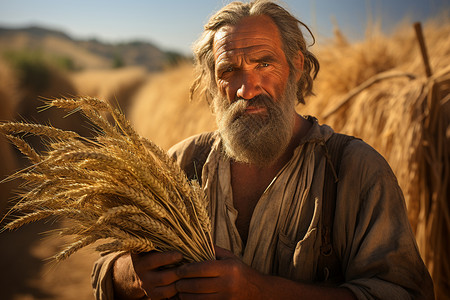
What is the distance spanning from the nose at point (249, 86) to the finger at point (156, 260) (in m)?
0.91

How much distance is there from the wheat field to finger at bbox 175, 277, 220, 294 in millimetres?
426

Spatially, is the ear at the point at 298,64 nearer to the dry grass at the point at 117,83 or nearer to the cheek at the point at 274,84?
the cheek at the point at 274,84

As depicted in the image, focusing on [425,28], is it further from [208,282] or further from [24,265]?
[24,265]

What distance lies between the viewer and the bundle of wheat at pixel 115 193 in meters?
1.16

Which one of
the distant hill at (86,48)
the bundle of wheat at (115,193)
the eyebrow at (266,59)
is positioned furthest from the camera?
the distant hill at (86,48)

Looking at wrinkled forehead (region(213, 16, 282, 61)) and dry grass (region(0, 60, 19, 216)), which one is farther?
dry grass (region(0, 60, 19, 216))

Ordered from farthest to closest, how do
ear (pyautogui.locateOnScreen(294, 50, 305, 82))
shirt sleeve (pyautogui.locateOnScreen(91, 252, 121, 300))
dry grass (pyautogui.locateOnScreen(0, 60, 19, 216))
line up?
dry grass (pyautogui.locateOnScreen(0, 60, 19, 216)) < ear (pyautogui.locateOnScreen(294, 50, 305, 82)) < shirt sleeve (pyautogui.locateOnScreen(91, 252, 121, 300))

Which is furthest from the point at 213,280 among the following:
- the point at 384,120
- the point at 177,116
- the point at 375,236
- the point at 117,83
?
the point at 117,83

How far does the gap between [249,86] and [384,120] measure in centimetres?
242

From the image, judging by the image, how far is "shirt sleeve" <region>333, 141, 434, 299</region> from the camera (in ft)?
4.81

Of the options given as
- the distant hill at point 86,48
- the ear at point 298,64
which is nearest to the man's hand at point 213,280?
the ear at point 298,64

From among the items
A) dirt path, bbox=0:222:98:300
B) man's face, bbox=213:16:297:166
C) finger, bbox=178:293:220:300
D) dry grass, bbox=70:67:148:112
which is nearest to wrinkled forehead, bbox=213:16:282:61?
man's face, bbox=213:16:297:166

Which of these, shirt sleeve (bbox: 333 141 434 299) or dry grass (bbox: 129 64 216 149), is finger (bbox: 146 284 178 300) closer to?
shirt sleeve (bbox: 333 141 434 299)

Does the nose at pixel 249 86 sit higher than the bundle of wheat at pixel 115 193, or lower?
higher
